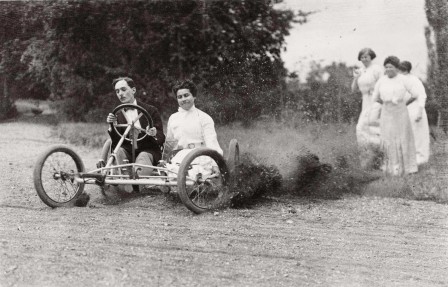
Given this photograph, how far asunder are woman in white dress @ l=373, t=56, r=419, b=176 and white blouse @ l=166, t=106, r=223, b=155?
10.5ft

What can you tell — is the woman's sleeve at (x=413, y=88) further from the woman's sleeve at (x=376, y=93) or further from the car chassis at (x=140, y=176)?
the car chassis at (x=140, y=176)

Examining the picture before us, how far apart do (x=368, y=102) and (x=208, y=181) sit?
450 centimetres

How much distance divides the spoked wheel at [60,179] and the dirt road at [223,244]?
170 millimetres

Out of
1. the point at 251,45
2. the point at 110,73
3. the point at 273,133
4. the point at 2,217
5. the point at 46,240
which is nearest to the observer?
the point at 46,240

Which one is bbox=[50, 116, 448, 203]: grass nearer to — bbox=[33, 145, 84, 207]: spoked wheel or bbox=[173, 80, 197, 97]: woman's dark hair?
bbox=[173, 80, 197, 97]: woman's dark hair

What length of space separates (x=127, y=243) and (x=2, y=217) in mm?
1536

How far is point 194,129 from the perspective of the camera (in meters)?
6.16

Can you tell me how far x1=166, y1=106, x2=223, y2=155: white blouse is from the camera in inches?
241

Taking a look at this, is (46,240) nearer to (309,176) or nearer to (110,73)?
(309,176)

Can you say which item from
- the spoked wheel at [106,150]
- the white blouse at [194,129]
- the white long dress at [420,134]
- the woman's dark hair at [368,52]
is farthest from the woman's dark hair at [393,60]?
the spoked wheel at [106,150]

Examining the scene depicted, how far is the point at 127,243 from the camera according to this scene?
160 inches

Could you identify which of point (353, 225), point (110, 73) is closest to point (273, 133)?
point (110, 73)

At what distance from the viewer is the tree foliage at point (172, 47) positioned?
9.85 m

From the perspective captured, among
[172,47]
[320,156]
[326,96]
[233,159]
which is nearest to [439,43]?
[320,156]
